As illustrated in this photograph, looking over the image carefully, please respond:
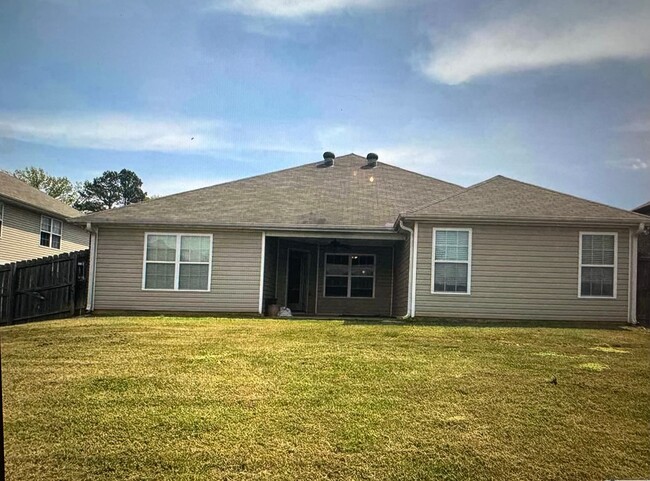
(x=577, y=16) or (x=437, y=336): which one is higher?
(x=577, y=16)

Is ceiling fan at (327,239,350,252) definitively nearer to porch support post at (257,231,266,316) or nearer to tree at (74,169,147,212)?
porch support post at (257,231,266,316)

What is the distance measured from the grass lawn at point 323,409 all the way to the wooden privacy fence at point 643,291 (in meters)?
4.39

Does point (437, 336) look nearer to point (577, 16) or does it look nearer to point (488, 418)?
point (488, 418)

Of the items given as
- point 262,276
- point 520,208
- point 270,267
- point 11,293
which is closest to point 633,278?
point 520,208

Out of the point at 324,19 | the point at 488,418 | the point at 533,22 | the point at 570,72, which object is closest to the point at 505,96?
the point at 570,72

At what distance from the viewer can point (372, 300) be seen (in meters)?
15.7

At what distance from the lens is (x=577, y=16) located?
5.76 m

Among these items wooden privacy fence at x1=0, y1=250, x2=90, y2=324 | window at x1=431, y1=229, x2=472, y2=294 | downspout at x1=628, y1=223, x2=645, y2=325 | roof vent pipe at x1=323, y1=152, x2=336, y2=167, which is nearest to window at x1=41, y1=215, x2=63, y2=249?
wooden privacy fence at x1=0, y1=250, x2=90, y2=324

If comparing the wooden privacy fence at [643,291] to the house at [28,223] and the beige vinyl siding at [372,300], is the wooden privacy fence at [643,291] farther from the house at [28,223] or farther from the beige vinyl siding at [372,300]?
the house at [28,223]

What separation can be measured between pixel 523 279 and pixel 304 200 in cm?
628

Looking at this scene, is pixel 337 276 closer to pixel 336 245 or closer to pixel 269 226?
pixel 336 245

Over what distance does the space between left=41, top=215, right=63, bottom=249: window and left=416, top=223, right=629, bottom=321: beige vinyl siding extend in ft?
48.1

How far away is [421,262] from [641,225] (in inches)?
190

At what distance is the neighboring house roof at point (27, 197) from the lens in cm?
1688
